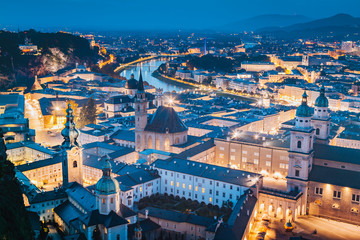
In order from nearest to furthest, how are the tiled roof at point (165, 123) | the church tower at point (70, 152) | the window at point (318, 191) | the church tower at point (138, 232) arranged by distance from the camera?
the church tower at point (138, 232) < the church tower at point (70, 152) < the window at point (318, 191) < the tiled roof at point (165, 123)

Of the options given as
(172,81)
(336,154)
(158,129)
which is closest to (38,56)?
(172,81)

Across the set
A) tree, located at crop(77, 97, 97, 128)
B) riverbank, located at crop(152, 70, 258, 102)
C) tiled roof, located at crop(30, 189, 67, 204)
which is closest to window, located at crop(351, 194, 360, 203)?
tiled roof, located at crop(30, 189, 67, 204)

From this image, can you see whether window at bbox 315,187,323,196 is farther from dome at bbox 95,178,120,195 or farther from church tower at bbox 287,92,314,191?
dome at bbox 95,178,120,195

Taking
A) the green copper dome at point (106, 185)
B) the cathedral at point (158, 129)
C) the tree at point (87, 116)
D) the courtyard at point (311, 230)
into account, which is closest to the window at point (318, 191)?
the courtyard at point (311, 230)

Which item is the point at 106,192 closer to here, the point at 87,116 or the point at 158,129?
the point at 158,129

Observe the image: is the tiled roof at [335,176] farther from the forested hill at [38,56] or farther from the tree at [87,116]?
the forested hill at [38,56]
